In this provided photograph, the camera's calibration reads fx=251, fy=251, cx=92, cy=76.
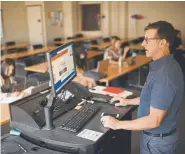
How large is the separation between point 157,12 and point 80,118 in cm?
866

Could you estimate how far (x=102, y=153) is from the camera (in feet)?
5.95

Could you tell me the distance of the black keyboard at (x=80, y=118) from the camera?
1.50 m

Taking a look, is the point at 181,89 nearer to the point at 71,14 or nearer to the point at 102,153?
the point at 102,153

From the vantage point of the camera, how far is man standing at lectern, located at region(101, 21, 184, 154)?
1.45 metres

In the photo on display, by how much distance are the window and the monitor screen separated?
8.63 m

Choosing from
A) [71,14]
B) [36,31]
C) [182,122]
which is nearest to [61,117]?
[182,122]

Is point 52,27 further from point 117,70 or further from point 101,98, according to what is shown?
point 101,98

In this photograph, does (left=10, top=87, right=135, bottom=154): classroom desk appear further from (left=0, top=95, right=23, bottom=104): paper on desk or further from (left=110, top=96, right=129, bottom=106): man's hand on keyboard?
(left=0, top=95, right=23, bottom=104): paper on desk

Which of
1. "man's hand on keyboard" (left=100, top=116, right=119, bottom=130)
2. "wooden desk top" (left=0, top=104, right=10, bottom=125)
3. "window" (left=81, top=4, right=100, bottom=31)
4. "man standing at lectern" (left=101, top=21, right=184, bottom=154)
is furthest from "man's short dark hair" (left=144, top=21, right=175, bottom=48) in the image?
"window" (left=81, top=4, right=100, bottom=31)

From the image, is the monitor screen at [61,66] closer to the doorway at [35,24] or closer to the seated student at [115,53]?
the seated student at [115,53]

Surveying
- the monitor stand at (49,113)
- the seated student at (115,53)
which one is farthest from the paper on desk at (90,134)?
the seated student at (115,53)

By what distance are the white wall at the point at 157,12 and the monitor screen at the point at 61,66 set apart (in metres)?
8.08

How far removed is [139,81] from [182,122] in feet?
6.84

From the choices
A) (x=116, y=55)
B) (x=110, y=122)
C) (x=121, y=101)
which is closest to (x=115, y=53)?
(x=116, y=55)
